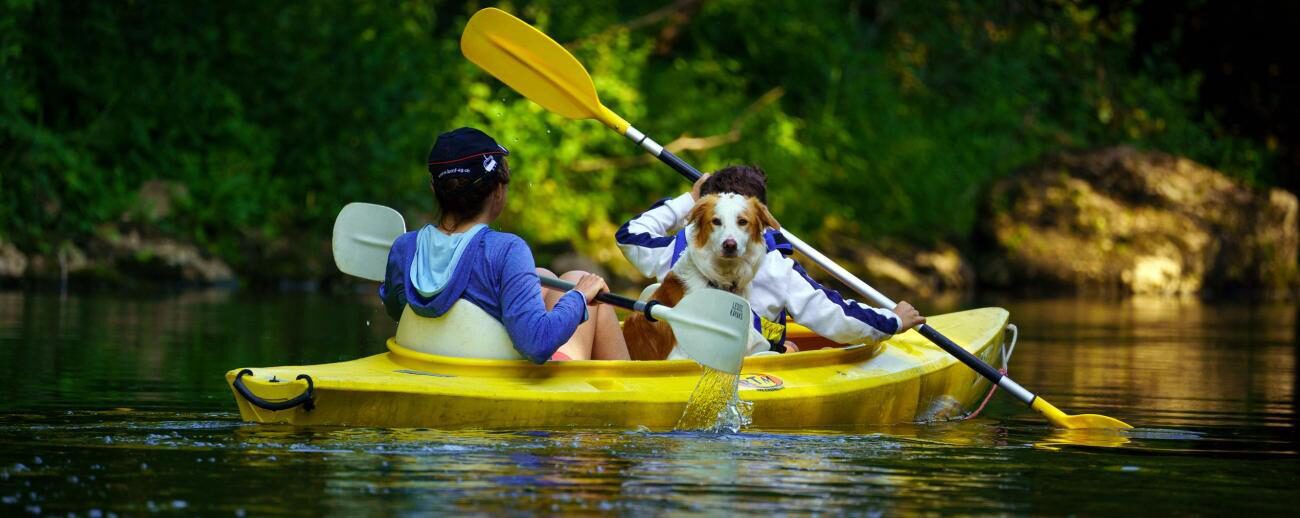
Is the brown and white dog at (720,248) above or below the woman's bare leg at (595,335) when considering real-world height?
above

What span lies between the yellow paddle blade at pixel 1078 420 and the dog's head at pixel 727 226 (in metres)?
1.29

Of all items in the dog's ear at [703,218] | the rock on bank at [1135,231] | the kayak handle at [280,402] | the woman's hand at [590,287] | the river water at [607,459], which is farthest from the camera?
the rock on bank at [1135,231]

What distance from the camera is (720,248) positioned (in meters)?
5.88

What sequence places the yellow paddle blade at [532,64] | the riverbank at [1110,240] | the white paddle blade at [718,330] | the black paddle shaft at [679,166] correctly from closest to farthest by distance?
the white paddle blade at [718,330], the black paddle shaft at [679,166], the yellow paddle blade at [532,64], the riverbank at [1110,240]

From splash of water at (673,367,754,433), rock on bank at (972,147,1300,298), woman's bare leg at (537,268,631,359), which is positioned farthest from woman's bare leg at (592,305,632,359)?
rock on bank at (972,147,1300,298)

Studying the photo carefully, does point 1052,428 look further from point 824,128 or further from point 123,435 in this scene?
point 824,128

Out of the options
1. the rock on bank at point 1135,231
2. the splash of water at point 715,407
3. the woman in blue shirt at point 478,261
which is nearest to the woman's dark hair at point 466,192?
the woman in blue shirt at point 478,261

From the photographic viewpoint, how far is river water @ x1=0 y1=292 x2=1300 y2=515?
14.0 feet

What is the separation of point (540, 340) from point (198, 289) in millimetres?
10467

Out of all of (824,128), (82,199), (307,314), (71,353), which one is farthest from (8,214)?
(824,128)

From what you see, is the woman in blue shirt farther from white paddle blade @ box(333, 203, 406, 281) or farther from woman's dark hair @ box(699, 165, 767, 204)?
woman's dark hair @ box(699, 165, 767, 204)

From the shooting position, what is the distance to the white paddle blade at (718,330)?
5699 millimetres

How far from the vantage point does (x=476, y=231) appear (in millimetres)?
5613

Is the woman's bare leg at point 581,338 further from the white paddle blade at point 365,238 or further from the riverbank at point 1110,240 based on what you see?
the riverbank at point 1110,240
